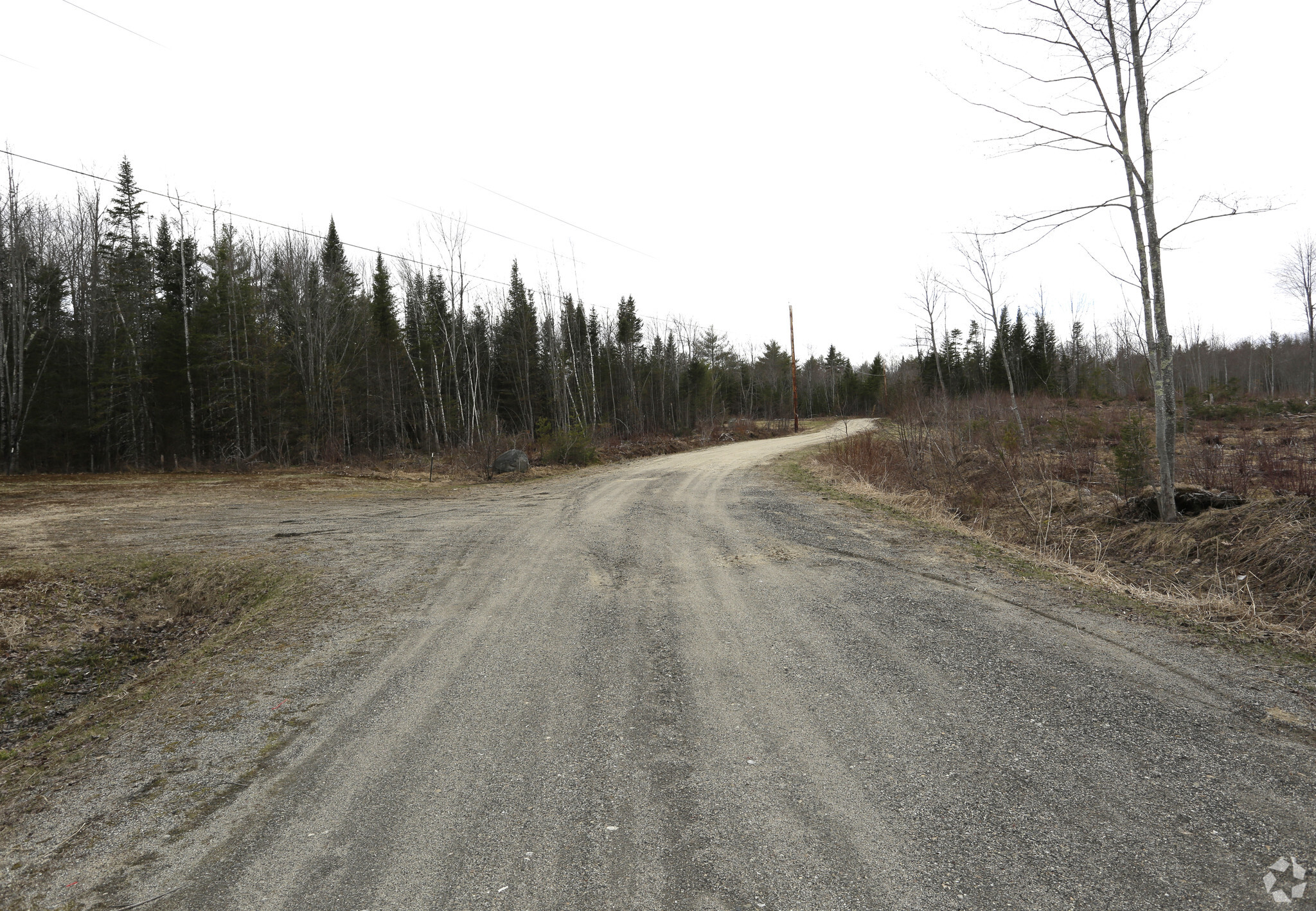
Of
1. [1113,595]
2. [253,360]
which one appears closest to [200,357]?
[253,360]

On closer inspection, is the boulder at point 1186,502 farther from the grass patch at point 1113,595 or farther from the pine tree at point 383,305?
the pine tree at point 383,305

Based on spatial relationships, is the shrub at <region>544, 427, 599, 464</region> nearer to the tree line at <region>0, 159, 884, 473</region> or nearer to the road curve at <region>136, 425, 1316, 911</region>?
the tree line at <region>0, 159, 884, 473</region>

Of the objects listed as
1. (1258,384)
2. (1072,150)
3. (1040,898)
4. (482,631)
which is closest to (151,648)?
(482,631)

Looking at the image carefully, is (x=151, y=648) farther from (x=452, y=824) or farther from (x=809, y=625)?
(x=809, y=625)

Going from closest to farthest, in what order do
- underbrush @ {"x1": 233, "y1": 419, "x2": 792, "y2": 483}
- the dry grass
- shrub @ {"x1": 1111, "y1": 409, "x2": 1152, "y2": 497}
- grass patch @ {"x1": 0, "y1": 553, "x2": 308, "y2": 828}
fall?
grass patch @ {"x1": 0, "y1": 553, "x2": 308, "y2": 828} < the dry grass < shrub @ {"x1": 1111, "y1": 409, "x2": 1152, "y2": 497} < underbrush @ {"x1": 233, "y1": 419, "x2": 792, "y2": 483}

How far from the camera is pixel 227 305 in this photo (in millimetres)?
26172

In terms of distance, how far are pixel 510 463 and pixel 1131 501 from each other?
50.5ft

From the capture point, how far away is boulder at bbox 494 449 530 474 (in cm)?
1875

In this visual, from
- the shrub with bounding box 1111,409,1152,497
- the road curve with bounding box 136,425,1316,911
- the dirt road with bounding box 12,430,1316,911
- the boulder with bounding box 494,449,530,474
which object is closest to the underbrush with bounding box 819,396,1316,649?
the shrub with bounding box 1111,409,1152,497

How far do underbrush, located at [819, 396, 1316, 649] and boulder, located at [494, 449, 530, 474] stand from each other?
376 inches

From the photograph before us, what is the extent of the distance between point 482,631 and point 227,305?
1115 inches

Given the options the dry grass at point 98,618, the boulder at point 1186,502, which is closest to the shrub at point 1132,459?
the boulder at point 1186,502

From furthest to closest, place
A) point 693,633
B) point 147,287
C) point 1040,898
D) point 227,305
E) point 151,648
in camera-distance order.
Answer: point 147,287, point 227,305, point 151,648, point 693,633, point 1040,898

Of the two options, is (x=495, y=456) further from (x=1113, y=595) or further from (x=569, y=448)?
(x=1113, y=595)
